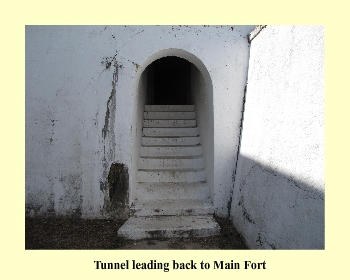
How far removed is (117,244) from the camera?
3.38 metres

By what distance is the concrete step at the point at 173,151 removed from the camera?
16.8 ft

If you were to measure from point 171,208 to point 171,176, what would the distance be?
2.50 ft

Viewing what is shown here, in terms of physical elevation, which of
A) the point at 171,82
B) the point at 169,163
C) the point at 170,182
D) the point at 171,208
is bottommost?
the point at 171,208

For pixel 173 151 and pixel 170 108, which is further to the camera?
pixel 170 108

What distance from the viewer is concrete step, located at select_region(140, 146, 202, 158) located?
512 centimetres

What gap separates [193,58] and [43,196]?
133 inches

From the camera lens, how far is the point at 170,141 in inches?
209

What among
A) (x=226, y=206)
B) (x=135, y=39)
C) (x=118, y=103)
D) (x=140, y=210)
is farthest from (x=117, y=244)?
(x=135, y=39)

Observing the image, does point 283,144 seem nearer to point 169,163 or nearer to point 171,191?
point 171,191

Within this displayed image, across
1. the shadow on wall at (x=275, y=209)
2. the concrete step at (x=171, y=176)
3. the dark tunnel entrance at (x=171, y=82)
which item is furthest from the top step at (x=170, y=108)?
the dark tunnel entrance at (x=171, y=82)

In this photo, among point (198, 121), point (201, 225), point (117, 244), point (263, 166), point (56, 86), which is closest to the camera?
point (263, 166)

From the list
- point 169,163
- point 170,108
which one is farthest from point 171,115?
point 169,163

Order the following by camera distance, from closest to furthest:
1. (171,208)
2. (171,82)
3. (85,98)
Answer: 1. (85,98)
2. (171,208)
3. (171,82)

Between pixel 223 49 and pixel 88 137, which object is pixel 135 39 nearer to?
pixel 223 49
